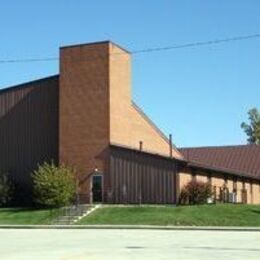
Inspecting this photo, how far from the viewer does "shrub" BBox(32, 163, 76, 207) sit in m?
51.6

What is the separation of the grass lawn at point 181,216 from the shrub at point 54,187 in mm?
4101

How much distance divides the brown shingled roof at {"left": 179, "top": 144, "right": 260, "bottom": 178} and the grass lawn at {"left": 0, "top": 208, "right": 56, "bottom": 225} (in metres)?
31.2

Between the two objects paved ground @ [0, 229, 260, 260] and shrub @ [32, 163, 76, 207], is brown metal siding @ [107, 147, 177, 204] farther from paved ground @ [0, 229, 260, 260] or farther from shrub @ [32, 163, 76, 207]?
paved ground @ [0, 229, 260, 260]

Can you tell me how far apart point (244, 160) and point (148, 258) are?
6329cm

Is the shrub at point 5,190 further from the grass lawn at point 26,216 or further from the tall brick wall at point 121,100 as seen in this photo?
the tall brick wall at point 121,100

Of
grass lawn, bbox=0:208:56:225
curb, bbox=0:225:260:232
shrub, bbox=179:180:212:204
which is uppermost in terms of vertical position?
shrub, bbox=179:180:212:204

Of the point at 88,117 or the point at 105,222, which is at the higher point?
the point at 88,117

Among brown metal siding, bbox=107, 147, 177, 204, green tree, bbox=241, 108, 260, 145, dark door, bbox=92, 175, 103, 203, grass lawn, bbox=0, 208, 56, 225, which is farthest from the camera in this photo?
green tree, bbox=241, 108, 260, 145

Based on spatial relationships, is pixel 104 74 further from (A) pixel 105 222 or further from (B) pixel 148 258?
(B) pixel 148 258

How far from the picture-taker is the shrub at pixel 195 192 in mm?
53094

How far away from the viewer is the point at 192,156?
84.4 meters

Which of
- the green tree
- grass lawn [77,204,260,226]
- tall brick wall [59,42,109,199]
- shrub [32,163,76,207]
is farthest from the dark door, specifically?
the green tree

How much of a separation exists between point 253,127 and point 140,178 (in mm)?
69427

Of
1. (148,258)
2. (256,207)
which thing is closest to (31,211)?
(256,207)
